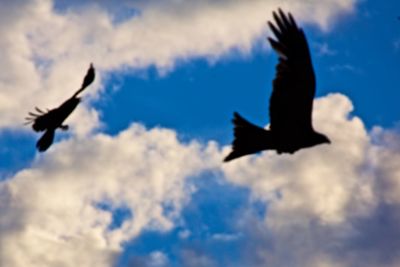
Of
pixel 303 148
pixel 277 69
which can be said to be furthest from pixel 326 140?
pixel 277 69

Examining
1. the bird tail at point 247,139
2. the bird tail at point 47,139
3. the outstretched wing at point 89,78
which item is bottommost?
the bird tail at point 247,139

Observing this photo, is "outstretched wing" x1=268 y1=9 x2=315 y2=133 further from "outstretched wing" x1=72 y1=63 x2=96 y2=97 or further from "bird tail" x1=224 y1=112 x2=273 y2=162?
"outstretched wing" x1=72 y1=63 x2=96 y2=97

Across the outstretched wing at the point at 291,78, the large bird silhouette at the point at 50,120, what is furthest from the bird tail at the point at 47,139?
the outstretched wing at the point at 291,78

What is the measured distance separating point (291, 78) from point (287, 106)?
630 millimetres

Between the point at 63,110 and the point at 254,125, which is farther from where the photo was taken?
the point at 63,110

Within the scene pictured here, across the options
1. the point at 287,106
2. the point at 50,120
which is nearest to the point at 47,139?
the point at 50,120

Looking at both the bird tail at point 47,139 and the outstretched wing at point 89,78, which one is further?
the bird tail at point 47,139

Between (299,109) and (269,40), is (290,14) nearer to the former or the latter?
(269,40)

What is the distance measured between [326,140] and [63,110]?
6713 millimetres

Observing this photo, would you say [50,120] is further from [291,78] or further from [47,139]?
[291,78]

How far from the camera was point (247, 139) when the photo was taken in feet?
72.9

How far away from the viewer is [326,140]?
73.5 feet

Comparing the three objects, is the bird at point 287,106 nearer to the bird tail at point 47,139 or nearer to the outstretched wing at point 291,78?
the outstretched wing at point 291,78

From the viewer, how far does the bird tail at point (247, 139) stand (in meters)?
22.2
